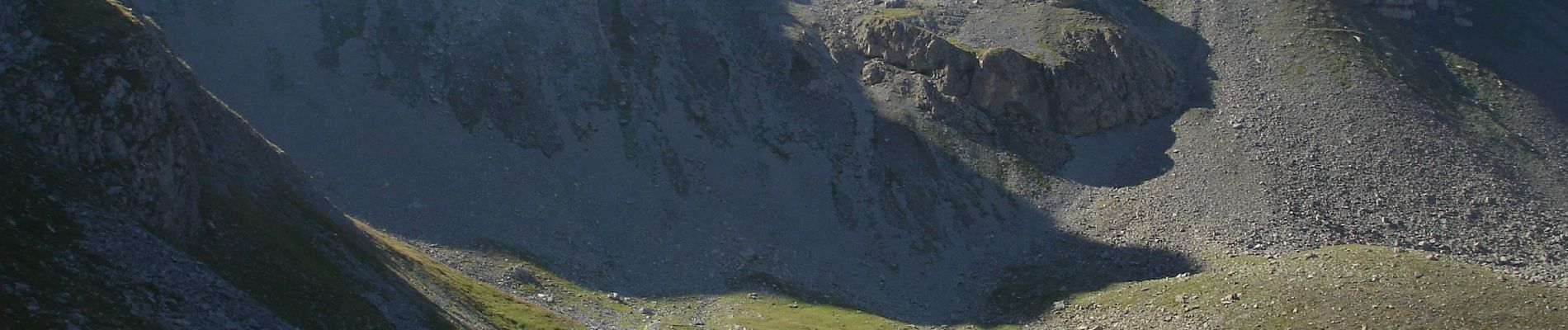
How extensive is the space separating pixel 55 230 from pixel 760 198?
187 ft

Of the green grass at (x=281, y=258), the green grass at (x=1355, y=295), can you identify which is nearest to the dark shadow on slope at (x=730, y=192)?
the green grass at (x=1355, y=295)

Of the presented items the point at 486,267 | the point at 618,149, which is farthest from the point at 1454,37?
the point at 486,267

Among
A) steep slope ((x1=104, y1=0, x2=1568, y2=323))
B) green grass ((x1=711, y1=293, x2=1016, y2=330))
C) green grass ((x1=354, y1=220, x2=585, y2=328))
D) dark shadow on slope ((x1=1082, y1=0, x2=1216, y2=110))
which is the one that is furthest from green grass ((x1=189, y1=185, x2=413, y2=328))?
dark shadow on slope ((x1=1082, y1=0, x2=1216, y2=110))

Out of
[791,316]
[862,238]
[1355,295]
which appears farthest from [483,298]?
[1355,295]

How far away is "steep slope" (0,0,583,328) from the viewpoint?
29.3 meters

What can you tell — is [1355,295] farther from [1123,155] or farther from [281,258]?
[281,258]

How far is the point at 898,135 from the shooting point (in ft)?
310

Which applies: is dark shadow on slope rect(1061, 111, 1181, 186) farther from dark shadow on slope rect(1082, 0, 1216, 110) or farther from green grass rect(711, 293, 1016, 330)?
green grass rect(711, 293, 1016, 330)

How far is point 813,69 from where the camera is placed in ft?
323

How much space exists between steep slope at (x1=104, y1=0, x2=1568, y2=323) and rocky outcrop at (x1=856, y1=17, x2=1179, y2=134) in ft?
0.85

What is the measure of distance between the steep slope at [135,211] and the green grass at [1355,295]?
44.4m

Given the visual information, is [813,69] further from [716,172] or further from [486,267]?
[486,267]

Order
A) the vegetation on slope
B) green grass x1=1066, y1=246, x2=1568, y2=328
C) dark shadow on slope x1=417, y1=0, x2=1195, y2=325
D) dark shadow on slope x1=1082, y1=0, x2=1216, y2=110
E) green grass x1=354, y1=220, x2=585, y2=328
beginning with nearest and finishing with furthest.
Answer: the vegetation on slope
green grass x1=354, y1=220, x2=585, y2=328
green grass x1=1066, y1=246, x2=1568, y2=328
dark shadow on slope x1=417, y1=0, x2=1195, y2=325
dark shadow on slope x1=1082, y1=0, x2=1216, y2=110

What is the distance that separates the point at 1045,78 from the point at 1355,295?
41.7 m
